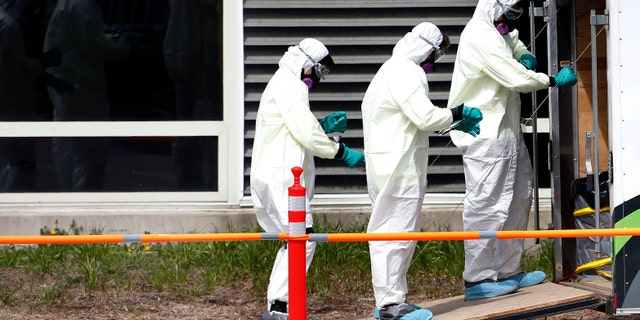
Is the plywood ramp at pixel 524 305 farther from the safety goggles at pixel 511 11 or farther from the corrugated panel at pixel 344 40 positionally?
the corrugated panel at pixel 344 40

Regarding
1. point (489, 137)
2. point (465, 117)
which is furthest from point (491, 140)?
point (465, 117)

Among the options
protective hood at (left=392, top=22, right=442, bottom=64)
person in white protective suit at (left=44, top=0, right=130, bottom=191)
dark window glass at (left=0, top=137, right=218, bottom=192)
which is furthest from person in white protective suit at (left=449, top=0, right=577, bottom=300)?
person in white protective suit at (left=44, top=0, right=130, bottom=191)

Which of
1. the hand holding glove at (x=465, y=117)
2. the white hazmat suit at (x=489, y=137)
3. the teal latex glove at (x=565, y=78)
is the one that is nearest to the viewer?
the hand holding glove at (x=465, y=117)

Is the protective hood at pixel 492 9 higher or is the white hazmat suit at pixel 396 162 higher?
the protective hood at pixel 492 9

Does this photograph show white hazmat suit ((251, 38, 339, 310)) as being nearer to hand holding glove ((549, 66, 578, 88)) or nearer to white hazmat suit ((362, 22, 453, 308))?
white hazmat suit ((362, 22, 453, 308))

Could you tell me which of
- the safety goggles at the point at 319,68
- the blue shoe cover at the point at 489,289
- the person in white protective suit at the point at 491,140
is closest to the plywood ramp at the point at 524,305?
the blue shoe cover at the point at 489,289

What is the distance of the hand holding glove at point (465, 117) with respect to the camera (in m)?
7.15

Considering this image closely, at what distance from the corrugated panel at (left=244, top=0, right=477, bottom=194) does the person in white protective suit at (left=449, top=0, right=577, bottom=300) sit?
216cm

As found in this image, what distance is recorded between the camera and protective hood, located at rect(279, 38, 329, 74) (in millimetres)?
7668

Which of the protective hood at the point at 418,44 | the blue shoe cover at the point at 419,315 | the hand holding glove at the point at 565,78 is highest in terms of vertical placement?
the protective hood at the point at 418,44

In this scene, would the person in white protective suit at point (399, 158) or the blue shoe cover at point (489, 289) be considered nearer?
the person in white protective suit at point (399, 158)

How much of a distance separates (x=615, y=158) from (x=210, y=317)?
291 centimetres

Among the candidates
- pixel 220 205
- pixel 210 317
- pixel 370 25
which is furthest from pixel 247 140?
pixel 210 317

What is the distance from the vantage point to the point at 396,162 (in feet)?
23.2
